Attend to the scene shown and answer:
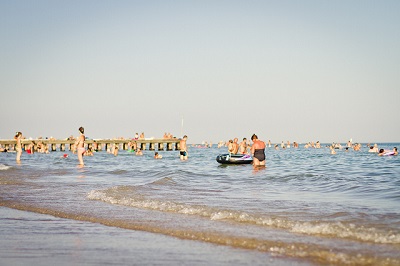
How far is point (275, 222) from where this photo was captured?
6.73 metres

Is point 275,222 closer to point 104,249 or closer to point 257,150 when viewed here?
point 104,249

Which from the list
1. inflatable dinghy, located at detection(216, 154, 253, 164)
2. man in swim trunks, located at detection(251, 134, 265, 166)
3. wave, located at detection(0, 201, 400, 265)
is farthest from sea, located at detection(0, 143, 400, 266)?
inflatable dinghy, located at detection(216, 154, 253, 164)

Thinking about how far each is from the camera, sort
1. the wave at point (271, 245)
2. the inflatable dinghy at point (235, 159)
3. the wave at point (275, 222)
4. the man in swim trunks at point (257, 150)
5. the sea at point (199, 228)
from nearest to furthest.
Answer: the wave at point (271, 245)
the sea at point (199, 228)
the wave at point (275, 222)
the man in swim trunks at point (257, 150)
the inflatable dinghy at point (235, 159)

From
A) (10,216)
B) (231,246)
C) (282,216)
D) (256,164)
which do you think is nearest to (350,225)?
(282,216)

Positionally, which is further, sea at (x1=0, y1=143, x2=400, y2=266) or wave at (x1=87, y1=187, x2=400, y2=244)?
wave at (x1=87, y1=187, x2=400, y2=244)

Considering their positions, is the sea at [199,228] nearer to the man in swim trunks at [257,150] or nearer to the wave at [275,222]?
the wave at [275,222]

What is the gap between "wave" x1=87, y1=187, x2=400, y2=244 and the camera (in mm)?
5711

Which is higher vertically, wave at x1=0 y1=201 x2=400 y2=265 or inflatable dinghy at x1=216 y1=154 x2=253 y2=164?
inflatable dinghy at x1=216 y1=154 x2=253 y2=164

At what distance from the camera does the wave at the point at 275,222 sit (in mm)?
5711

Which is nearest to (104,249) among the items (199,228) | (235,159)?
(199,228)

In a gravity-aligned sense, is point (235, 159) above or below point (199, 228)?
above

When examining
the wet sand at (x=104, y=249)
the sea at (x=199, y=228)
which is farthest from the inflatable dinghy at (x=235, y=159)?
the wet sand at (x=104, y=249)

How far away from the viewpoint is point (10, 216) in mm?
7516

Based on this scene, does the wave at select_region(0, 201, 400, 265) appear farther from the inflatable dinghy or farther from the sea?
the inflatable dinghy
